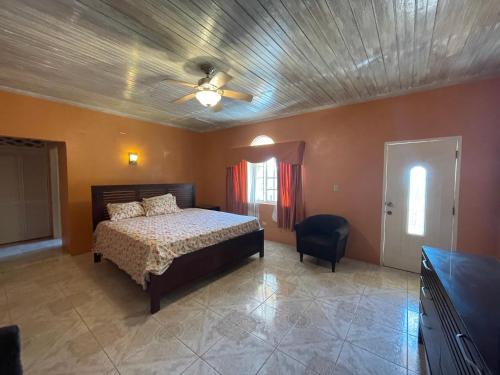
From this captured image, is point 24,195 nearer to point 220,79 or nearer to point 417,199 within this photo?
point 220,79

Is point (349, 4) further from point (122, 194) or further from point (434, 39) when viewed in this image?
point (122, 194)

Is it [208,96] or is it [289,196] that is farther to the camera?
[289,196]

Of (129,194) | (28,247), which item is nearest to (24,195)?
(28,247)

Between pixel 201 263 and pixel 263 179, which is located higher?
pixel 263 179

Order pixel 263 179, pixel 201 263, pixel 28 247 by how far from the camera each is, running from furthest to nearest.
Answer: pixel 263 179 < pixel 28 247 < pixel 201 263

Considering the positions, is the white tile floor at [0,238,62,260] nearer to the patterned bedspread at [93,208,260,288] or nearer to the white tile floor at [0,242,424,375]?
the white tile floor at [0,242,424,375]

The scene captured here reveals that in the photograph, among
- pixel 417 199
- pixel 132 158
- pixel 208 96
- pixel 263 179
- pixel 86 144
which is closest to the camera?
pixel 208 96

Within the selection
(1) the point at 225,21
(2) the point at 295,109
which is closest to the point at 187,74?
(1) the point at 225,21

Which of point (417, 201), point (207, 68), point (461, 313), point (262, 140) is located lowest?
point (461, 313)

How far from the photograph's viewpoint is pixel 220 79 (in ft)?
7.50

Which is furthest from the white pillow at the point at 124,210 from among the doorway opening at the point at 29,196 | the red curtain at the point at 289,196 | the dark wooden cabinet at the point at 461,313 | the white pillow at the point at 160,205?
the dark wooden cabinet at the point at 461,313

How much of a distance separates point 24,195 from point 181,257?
4.63m

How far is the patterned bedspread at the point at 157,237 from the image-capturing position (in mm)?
2365

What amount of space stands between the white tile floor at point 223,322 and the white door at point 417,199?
1.47 feet
